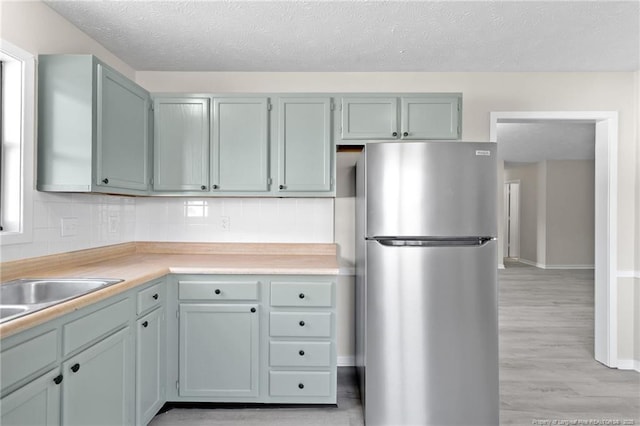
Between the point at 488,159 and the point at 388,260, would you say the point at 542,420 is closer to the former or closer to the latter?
the point at 388,260

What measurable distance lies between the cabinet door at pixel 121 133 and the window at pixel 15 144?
34 centimetres

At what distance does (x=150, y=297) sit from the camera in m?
2.06

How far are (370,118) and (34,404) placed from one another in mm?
2364

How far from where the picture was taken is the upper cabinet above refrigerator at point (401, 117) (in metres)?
2.63

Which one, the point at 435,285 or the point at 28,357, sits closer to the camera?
the point at 28,357

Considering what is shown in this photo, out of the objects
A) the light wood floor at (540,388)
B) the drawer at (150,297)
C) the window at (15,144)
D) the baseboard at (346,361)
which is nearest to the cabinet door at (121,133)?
the window at (15,144)

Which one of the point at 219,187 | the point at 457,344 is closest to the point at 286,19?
the point at 219,187

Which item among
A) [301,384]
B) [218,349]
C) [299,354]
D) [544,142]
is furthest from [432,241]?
[544,142]

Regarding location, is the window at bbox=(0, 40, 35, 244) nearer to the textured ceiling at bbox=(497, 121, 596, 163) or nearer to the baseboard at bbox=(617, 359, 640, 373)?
the baseboard at bbox=(617, 359, 640, 373)

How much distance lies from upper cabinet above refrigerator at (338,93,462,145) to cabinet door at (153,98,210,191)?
102 centimetres

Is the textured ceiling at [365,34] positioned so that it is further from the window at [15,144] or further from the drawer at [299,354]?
the drawer at [299,354]

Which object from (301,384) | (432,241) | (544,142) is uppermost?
(544,142)

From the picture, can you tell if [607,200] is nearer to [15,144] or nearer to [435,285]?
[435,285]

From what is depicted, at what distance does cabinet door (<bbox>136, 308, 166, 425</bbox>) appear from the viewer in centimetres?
197
